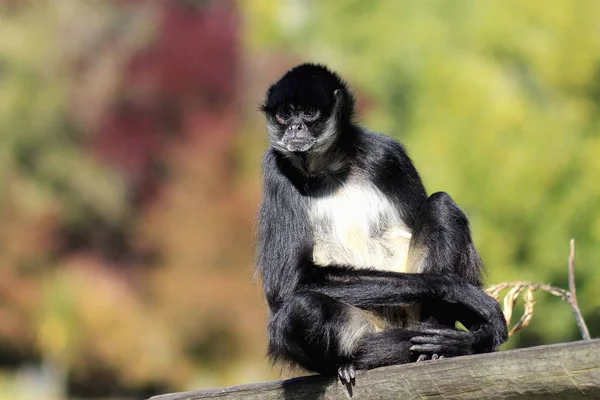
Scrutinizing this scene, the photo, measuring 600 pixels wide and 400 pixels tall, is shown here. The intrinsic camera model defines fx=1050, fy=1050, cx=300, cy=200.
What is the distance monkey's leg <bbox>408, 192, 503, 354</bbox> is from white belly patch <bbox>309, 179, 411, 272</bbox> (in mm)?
345

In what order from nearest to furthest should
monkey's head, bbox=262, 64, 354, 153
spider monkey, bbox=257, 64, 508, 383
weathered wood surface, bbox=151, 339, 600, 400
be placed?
weathered wood surface, bbox=151, 339, 600, 400 < spider monkey, bbox=257, 64, 508, 383 < monkey's head, bbox=262, 64, 354, 153

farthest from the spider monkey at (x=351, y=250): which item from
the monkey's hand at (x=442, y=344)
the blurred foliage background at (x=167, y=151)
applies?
the blurred foliage background at (x=167, y=151)

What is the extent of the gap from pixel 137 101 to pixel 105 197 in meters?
3.79

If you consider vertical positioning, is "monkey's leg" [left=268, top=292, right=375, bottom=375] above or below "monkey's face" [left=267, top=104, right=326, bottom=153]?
below

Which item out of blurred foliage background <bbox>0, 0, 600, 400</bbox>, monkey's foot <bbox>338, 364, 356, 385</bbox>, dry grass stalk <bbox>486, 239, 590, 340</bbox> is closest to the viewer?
monkey's foot <bbox>338, 364, 356, 385</bbox>

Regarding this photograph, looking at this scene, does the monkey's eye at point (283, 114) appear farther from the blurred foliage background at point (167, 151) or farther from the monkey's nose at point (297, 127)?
the blurred foliage background at point (167, 151)

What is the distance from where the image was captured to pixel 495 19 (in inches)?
777

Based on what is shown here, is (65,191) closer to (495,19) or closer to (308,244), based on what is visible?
(495,19)

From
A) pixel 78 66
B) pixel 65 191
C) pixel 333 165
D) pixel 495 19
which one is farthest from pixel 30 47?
pixel 333 165

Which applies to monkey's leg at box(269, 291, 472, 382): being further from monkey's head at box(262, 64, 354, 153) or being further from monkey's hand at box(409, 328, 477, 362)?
monkey's head at box(262, 64, 354, 153)

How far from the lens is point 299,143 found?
23.1 ft

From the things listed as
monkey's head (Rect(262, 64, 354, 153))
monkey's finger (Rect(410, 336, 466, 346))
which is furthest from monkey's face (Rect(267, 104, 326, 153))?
monkey's finger (Rect(410, 336, 466, 346))

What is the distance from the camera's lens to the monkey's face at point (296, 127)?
23.2 ft

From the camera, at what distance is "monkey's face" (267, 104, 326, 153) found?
706 cm
